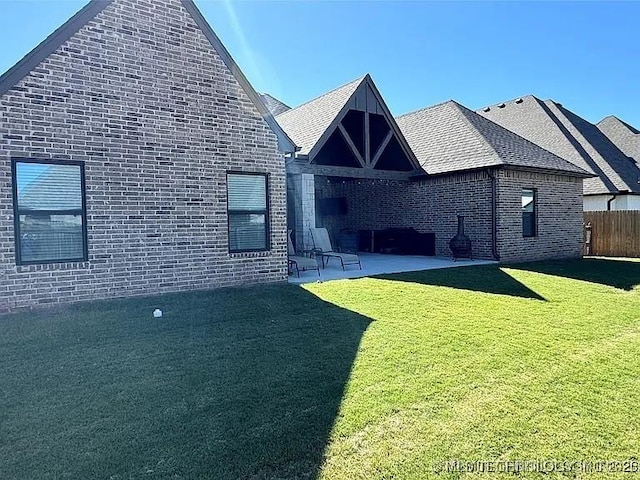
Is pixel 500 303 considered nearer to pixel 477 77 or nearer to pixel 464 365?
pixel 464 365

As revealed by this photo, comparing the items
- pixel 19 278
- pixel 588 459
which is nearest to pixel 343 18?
pixel 19 278

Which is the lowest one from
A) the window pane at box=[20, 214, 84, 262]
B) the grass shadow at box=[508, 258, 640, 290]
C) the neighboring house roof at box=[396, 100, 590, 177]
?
the grass shadow at box=[508, 258, 640, 290]

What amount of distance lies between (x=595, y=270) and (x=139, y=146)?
12224 millimetres

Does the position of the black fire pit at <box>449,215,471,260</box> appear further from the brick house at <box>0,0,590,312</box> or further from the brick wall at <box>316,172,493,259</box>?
the brick house at <box>0,0,590,312</box>

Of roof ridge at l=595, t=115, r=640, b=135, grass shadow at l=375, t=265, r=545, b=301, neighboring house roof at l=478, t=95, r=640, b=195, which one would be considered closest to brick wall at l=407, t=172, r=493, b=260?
grass shadow at l=375, t=265, r=545, b=301

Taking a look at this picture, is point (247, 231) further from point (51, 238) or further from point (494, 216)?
point (494, 216)

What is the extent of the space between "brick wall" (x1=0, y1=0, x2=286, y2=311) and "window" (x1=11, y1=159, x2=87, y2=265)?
0.11 m

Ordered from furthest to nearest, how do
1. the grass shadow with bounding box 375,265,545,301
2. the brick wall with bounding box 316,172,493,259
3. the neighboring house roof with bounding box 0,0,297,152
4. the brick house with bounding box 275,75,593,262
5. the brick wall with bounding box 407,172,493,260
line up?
the brick wall with bounding box 316,172,493,259
the brick wall with bounding box 407,172,493,260
the brick house with bounding box 275,75,593,262
the grass shadow with bounding box 375,265,545,301
the neighboring house roof with bounding box 0,0,297,152

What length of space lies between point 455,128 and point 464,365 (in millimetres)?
13305

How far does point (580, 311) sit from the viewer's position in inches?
268

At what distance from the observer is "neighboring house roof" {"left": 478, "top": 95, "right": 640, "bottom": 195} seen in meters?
19.1

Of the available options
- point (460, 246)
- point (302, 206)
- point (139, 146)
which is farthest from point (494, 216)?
point (139, 146)

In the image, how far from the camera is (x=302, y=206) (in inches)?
488

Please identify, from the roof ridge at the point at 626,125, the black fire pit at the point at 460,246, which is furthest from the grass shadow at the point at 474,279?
the roof ridge at the point at 626,125
